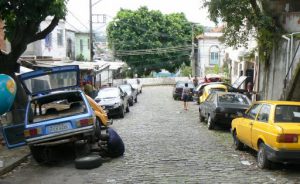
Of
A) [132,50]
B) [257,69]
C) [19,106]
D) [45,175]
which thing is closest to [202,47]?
[132,50]

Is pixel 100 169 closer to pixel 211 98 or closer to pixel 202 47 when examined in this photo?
pixel 211 98

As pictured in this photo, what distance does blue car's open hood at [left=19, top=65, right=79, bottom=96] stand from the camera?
1104cm

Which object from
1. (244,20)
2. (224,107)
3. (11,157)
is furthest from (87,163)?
(244,20)

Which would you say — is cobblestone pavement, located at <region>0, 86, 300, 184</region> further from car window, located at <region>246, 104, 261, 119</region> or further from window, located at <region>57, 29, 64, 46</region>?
window, located at <region>57, 29, 64, 46</region>

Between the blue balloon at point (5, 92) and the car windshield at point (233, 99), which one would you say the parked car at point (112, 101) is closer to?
the car windshield at point (233, 99)

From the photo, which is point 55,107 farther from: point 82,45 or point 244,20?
point 82,45

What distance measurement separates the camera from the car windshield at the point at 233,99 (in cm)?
1652

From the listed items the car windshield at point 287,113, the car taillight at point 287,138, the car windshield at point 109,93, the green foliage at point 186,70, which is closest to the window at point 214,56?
the green foliage at point 186,70

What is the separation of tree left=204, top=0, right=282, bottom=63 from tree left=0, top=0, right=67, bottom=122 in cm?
807

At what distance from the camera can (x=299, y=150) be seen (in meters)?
8.64

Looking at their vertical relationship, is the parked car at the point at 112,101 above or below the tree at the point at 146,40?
below

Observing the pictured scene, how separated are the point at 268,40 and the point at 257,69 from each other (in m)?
5.88

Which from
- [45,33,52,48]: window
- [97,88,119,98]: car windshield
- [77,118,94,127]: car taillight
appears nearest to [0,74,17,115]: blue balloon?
[77,118,94,127]: car taillight

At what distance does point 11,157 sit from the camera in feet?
36.0
